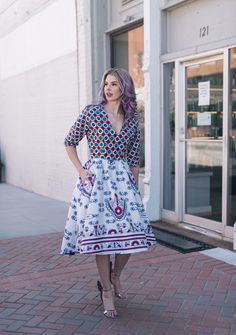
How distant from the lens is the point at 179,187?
22.0ft

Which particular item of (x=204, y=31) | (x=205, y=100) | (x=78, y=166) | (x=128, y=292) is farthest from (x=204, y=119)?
(x=78, y=166)

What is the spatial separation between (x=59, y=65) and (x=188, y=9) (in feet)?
12.3

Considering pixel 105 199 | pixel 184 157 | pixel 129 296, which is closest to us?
pixel 105 199

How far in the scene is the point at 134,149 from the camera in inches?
155

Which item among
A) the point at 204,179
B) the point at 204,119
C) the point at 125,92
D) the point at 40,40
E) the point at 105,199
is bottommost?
the point at 204,179

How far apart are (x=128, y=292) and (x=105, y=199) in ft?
3.67

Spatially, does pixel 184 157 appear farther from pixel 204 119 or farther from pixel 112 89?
pixel 112 89

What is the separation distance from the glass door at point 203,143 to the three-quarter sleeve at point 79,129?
2.59m

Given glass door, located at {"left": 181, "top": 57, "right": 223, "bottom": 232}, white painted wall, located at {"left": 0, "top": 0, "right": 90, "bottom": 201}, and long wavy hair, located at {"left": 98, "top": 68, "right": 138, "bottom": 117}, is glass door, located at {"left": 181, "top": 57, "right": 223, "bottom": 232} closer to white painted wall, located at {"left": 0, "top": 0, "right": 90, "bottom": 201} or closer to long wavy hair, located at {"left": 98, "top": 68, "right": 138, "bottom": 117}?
long wavy hair, located at {"left": 98, "top": 68, "right": 138, "bottom": 117}

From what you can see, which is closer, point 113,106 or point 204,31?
point 113,106

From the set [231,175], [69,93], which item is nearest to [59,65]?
[69,93]

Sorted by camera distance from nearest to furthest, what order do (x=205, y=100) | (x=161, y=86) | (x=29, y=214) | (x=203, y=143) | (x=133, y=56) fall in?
(x=205, y=100), (x=203, y=143), (x=161, y=86), (x=133, y=56), (x=29, y=214)

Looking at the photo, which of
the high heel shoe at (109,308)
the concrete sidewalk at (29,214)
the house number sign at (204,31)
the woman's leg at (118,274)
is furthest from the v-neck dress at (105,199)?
the concrete sidewalk at (29,214)

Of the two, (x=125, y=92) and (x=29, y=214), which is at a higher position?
(x=125, y=92)
